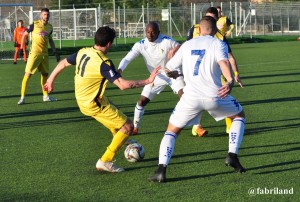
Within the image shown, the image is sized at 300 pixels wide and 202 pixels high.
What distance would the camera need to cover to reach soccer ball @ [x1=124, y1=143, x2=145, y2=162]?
31.3 ft

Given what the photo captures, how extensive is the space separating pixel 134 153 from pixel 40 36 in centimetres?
856

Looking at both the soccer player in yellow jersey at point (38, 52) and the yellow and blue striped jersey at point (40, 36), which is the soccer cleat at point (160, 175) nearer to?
the soccer player in yellow jersey at point (38, 52)

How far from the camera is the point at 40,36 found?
57.0ft

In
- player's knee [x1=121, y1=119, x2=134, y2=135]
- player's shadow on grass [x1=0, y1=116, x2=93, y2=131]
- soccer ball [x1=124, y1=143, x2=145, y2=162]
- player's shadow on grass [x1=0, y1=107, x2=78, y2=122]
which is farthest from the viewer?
player's shadow on grass [x1=0, y1=107, x2=78, y2=122]

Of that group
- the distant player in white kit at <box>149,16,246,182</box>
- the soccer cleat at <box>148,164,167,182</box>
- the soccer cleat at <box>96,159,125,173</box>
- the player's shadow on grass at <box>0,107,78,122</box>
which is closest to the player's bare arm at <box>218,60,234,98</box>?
the distant player in white kit at <box>149,16,246,182</box>

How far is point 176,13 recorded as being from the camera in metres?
58.5

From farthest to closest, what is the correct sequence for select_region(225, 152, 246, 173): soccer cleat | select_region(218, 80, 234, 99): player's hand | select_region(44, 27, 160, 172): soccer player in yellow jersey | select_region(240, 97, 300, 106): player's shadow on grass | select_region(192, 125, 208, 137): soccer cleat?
select_region(240, 97, 300, 106): player's shadow on grass, select_region(192, 125, 208, 137): soccer cleat, select_region(44, 27, 160, 172): soccer player in yellow jersey, select_region(225, 152, 246, 173): soccer cleat, select_region(218, 80, 234, 99): player's hand

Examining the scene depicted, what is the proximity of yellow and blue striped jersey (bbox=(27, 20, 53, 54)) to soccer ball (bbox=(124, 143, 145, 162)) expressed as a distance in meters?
8.30

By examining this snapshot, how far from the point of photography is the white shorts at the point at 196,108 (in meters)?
8.24

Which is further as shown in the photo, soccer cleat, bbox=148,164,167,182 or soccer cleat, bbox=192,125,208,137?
soccer cleat, bbox=192,125,208,137

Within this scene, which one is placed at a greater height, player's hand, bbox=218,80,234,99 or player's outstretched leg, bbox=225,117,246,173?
player's hand, bbox=218,80,234,99

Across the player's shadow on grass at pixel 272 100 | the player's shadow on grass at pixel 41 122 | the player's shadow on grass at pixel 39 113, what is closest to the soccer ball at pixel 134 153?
the player's shadow on grass at pixel 41 122

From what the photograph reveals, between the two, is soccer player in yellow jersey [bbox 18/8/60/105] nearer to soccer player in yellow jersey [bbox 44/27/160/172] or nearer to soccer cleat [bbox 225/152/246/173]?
soccer player in yellow jersey [bbox 44/27/160/172]

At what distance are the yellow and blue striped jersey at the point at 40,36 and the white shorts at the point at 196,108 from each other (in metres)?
9.56
